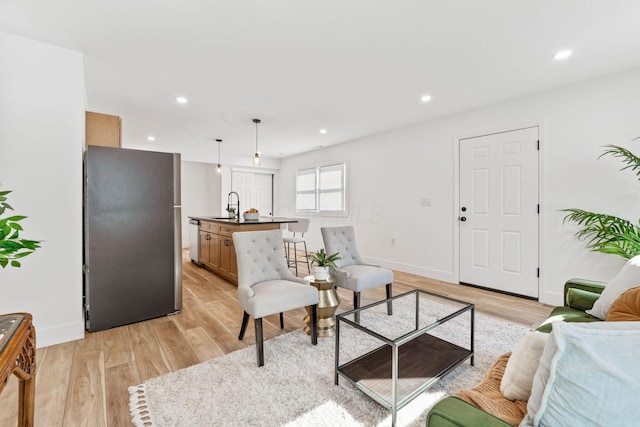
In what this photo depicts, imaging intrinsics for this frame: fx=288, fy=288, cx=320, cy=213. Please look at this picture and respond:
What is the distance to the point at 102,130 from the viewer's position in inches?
116

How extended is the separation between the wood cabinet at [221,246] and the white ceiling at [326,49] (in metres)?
1.63

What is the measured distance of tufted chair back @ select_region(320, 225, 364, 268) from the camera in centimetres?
297

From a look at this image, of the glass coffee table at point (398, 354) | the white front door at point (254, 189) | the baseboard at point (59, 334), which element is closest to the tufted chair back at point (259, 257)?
the glass coffee table at point (398, 354)

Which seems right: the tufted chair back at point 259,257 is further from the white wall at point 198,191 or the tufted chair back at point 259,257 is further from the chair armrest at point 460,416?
the white wall at point 198,191

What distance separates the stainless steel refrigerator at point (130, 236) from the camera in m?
2.57

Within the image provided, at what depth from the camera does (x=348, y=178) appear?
5895 mm

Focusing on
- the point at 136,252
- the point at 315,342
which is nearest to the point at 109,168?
the point at 136,252

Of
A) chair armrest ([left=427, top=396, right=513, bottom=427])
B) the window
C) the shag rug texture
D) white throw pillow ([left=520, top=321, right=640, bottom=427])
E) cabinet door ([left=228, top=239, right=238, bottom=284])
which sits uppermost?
the window

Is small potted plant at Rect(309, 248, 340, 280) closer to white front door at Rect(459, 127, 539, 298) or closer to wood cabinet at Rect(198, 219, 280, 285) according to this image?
wood cabinet at Rect(198, 219, 280, 285)

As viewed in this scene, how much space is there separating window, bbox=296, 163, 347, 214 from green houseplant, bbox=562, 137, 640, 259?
3.71 m

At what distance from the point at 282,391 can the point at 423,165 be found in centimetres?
380

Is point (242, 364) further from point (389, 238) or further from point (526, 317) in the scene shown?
point (389, 238)

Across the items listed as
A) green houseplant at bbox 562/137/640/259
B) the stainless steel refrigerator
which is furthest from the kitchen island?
green houseplant at bbox 562/137/640/259

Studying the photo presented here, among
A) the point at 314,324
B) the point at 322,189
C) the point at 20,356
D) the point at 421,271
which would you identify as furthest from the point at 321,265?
the point at 322,189
